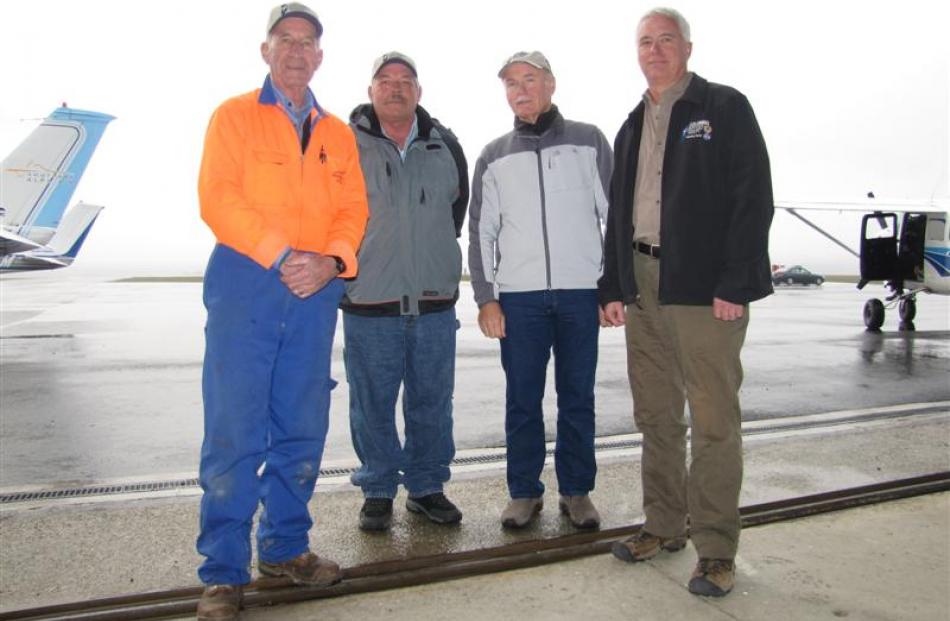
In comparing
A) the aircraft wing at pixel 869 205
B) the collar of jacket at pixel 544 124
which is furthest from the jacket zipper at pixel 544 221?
the aircraft wing at pixel 869 205

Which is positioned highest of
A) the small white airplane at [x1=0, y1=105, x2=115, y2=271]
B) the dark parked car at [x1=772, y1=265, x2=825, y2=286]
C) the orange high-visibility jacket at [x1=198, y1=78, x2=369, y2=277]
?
the small white airplane at [x1=0, y1=105, x2=115, y2=271]

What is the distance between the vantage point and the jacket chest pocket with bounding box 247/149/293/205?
2.69 m

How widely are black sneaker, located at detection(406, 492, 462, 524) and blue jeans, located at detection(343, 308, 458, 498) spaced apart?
39 millimetres

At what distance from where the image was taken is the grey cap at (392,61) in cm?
336

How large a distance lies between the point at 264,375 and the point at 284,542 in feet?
2.26

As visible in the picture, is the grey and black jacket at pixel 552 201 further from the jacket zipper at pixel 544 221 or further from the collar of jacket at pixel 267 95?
the collar of jacket at pixel 267 95

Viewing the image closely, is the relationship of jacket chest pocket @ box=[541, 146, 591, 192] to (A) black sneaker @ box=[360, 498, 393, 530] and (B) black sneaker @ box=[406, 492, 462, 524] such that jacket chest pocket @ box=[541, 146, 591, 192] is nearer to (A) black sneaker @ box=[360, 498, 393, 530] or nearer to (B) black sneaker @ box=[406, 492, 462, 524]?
(B) black sneaker @ box=[406, 492, 462, 524]

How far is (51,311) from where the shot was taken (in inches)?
806

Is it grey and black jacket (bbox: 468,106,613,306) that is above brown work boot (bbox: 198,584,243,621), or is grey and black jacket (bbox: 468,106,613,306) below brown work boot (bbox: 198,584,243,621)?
above

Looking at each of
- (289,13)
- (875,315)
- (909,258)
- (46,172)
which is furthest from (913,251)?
(46,172)

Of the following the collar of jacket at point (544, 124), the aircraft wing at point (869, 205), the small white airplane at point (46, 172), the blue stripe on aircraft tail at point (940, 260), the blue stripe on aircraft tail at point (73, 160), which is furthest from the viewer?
the blue stripe on aircraft tail at point (73, 160)

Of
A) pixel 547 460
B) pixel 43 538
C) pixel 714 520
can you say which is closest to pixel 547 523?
pixel 714 520

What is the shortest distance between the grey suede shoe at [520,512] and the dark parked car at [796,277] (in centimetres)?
4660

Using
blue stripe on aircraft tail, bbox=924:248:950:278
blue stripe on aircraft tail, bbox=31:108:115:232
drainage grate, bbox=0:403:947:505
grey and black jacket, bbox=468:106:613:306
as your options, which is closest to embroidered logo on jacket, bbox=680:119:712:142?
grey and black jacket, bbox=468:106:613:306
